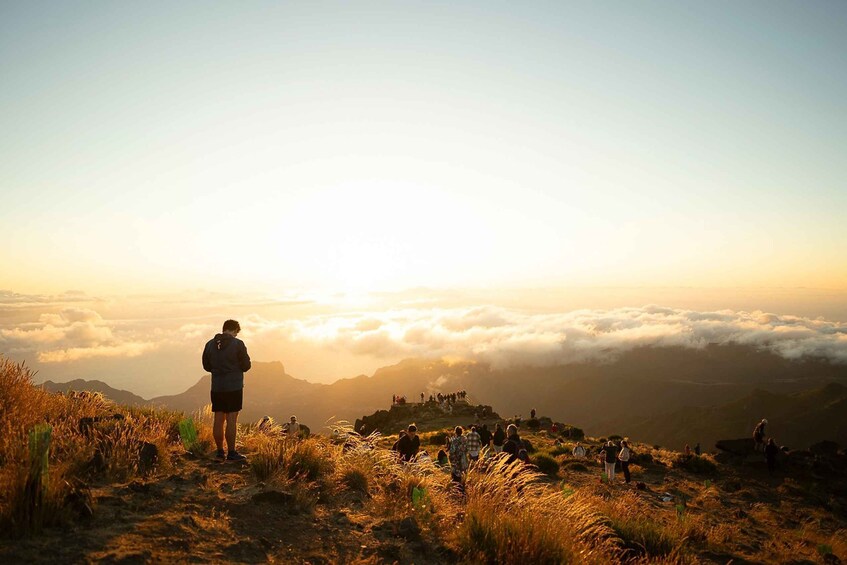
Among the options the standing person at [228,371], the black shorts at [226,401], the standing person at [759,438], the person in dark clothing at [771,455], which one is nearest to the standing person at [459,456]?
the standing person at [228,371]

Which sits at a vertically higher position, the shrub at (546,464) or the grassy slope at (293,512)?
the grassy slope at (293,512)

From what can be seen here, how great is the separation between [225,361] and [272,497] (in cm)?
250

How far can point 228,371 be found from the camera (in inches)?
301

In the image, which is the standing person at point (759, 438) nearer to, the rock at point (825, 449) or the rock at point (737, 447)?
the rock at point (737, 447)

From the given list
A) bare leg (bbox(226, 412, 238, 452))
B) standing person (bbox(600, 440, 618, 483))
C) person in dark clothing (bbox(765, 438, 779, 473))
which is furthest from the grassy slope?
person in dark clothing (bbox(765, 438, 779, 473))

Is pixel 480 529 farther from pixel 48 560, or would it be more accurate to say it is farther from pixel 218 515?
pixel 48 560

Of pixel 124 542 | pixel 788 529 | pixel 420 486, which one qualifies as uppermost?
pixel 124 542

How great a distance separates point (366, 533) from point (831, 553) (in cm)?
1309

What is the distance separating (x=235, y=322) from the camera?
7.95 meters

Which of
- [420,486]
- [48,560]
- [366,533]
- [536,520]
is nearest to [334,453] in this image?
[420,486]

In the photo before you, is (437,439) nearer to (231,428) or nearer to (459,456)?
(459,456)

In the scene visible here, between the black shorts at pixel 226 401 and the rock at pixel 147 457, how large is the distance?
3.51 ft

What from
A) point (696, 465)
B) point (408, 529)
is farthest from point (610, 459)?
point (408, 529)

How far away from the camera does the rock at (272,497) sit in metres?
6.04
